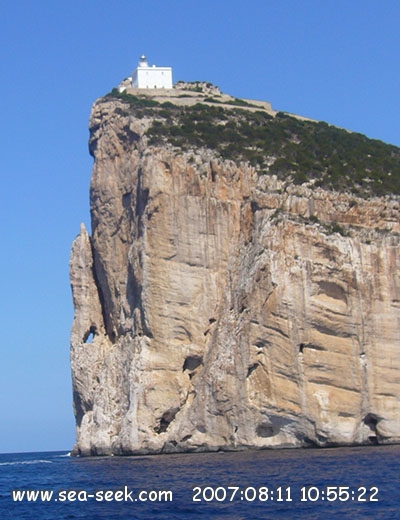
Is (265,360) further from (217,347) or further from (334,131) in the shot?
(334,131)

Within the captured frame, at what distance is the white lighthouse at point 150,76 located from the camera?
6581cm

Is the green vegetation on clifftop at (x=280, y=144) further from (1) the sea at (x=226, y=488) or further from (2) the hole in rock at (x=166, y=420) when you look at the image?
(1) the sea at (x=226, y=488)

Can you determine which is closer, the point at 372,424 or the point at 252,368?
the point at 252,368

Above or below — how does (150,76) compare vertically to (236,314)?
above

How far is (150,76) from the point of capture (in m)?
66.2

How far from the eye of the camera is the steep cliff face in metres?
46.2

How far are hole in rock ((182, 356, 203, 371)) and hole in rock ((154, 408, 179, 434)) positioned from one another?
86.8 inches

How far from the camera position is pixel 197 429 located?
47125 millimetres

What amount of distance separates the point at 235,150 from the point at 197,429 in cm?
1454

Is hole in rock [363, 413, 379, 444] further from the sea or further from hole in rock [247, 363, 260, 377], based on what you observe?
hole in rock [247, 363, 260, 377]

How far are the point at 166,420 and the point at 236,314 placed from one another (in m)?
5.82

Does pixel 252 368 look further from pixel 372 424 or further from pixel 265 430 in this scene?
pixel 372 424

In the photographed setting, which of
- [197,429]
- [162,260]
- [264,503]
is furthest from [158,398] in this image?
[264,503]

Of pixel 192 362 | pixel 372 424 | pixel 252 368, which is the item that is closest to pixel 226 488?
pixel 252 368
